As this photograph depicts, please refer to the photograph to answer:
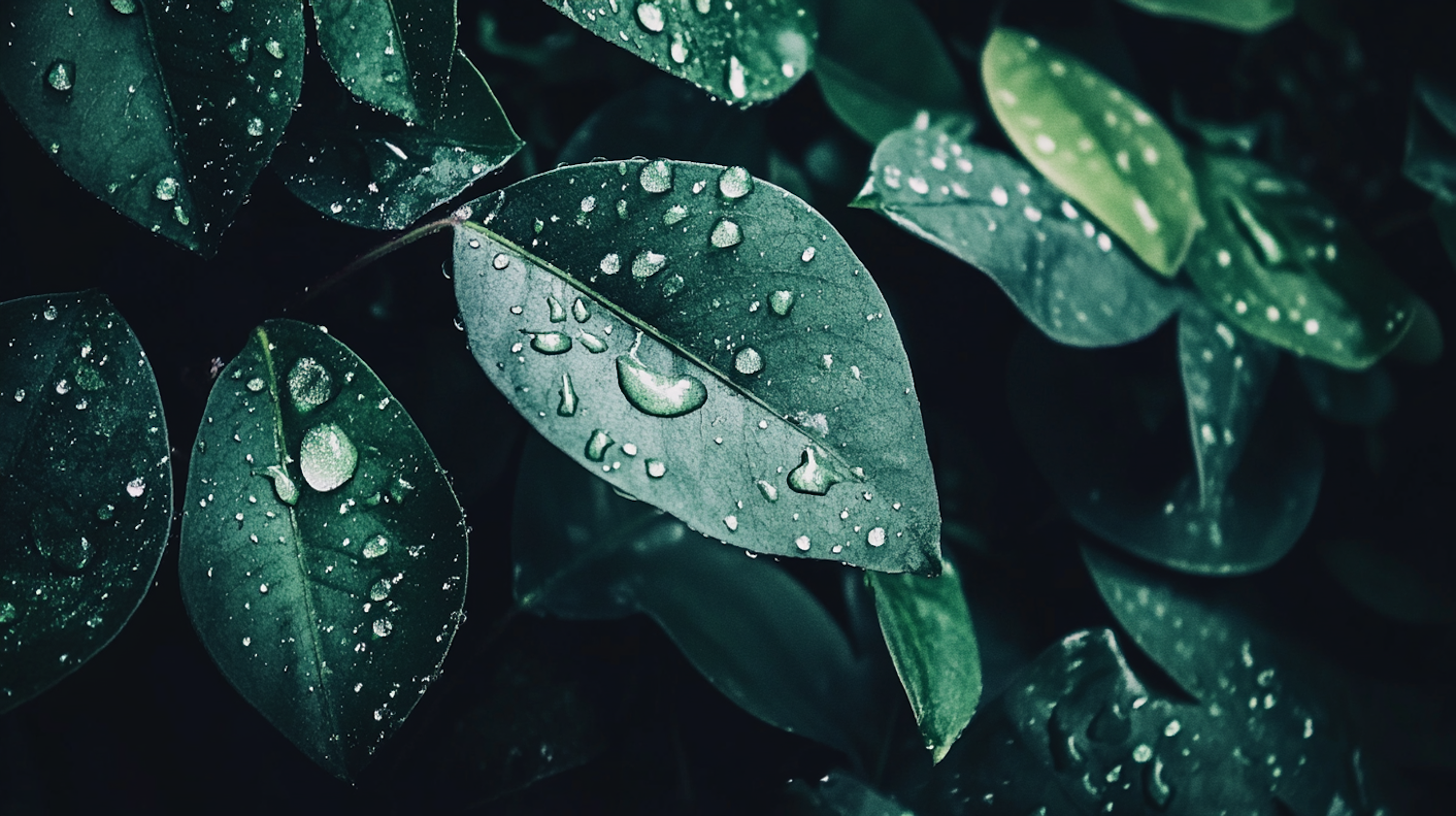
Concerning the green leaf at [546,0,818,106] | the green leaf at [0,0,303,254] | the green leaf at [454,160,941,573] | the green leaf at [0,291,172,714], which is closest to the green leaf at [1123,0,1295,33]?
the green leaf at [546,0,818,106]

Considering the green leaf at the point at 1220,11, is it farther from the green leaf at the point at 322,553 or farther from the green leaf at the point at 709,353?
the green leaf at the point at 322,553

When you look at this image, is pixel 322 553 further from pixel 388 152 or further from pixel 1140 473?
pixel 1140 473

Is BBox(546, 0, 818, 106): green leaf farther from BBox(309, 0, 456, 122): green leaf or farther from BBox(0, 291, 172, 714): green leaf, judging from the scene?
BBox(0, 291, 172, 714): green leaf

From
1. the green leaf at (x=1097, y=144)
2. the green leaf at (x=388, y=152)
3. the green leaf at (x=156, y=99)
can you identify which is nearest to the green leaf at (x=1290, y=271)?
the green leaf at (x=1097, y=144)

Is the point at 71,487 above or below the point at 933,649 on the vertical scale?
above

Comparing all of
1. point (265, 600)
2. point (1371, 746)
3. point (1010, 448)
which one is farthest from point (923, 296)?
point (1371, 746)

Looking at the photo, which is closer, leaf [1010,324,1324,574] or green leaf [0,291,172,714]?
green leaf [0,291,172,714]

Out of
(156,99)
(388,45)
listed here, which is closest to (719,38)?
(388,45)
